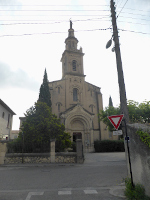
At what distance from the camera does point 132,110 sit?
15805 mm

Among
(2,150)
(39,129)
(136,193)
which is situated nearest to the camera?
(136,193)

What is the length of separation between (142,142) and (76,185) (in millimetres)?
3683

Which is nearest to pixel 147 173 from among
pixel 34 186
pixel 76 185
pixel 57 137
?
pixel 76 185

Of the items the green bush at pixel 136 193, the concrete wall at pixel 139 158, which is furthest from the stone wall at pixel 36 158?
the green bush at pixel 136 193

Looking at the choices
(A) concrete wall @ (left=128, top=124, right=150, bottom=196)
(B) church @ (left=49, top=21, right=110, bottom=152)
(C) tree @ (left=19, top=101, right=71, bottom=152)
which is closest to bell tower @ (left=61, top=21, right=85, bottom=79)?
(B) church @ (left=49, top=21, right=110, bottom=152)

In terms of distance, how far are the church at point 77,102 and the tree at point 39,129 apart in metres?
8.85

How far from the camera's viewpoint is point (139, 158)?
4977mm

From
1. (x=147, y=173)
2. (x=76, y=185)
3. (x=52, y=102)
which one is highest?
(x=52, y=102)

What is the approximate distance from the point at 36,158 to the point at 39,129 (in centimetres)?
260

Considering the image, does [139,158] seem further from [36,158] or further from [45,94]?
[45,94]

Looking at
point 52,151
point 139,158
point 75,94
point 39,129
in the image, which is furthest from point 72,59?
point 139,158

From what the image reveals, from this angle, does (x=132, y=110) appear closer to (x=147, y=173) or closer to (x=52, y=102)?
(x=147, y=173)

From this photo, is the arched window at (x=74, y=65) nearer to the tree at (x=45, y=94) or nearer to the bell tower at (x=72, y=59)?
the bell tower at (x=72, y=59)

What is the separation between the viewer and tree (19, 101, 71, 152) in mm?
13672
